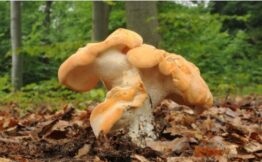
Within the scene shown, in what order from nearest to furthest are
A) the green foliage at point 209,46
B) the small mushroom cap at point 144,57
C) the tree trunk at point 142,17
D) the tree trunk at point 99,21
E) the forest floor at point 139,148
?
the forest floor at point 139,148 → the small mushroom cap at point 144,57 → the tree trunk at point 142,17 → the green foliage at point 209,46 → the tree trunk at point 99,21

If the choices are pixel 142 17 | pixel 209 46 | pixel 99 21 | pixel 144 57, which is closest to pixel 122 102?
pixel 144 57

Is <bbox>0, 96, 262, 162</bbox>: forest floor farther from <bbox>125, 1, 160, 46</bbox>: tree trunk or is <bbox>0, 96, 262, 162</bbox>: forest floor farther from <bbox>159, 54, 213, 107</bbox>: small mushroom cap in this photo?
<bbox>125, 1, 160, 46</bbox>: tree trunk

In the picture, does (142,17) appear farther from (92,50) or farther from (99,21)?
(92,50)

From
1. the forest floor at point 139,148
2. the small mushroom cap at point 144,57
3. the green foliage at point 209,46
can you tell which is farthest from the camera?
the green foliage at point 209,46

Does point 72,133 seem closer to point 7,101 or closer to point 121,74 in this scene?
point 121,74

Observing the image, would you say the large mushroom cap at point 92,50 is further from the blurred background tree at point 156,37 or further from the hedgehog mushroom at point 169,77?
the blurred background tree at point 156,37

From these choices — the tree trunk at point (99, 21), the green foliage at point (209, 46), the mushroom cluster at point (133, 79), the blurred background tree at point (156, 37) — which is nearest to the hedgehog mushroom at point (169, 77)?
the mushroom cluster at point (133, 79)

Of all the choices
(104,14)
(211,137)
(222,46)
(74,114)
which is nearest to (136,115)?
(211,137)
